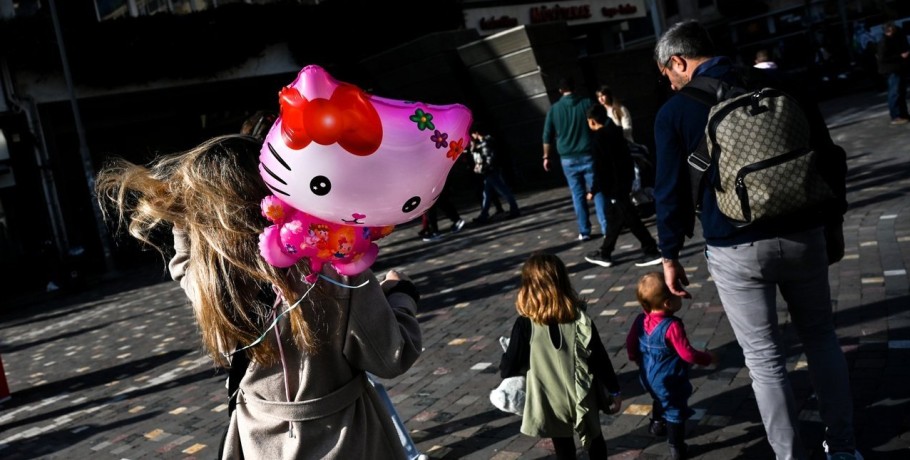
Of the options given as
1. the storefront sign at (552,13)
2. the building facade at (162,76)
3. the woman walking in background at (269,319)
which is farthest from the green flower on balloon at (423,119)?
the storefront sign at (552,13)

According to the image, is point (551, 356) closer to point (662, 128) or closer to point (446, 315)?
point (662, 128)

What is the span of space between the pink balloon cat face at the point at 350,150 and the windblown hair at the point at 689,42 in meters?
1.56

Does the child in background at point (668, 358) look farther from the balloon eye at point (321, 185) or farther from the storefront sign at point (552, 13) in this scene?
the storefront sign at point (552, 13)

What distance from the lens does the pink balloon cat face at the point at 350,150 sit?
1.94 meters

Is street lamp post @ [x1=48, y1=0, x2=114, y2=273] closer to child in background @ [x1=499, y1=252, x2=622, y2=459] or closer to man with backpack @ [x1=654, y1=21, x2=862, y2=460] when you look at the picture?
child in background @ [x1=499, y1=252, x2=622, y2=459]

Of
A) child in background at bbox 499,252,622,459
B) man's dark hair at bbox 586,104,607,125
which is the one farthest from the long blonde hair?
child in background at bbox 499,252,622,459

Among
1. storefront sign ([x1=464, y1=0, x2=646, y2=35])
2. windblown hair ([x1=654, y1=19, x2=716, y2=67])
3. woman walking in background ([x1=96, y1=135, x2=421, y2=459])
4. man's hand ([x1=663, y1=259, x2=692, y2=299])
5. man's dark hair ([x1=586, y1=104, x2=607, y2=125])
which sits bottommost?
man's hand ([x1=663, y1=259, x2=692, y2=299])

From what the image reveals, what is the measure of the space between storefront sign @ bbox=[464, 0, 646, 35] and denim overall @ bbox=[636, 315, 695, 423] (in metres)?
21.6

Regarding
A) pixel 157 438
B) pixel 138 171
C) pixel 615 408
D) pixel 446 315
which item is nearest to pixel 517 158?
pixel 446 315

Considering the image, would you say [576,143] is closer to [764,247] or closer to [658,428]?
[658,428]

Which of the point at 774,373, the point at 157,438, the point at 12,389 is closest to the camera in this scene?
the point at 774,373

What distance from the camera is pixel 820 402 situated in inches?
124

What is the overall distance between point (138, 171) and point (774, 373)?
8.00 ft

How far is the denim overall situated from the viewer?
11.8 ft
